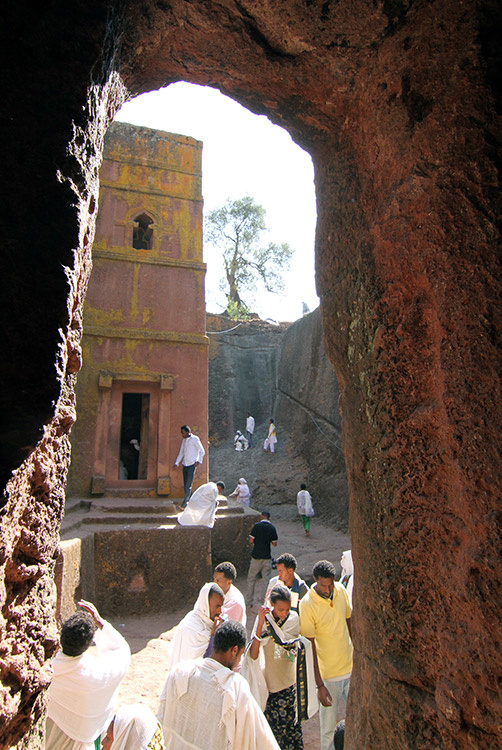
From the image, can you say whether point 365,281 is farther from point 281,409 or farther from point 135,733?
point 281,409

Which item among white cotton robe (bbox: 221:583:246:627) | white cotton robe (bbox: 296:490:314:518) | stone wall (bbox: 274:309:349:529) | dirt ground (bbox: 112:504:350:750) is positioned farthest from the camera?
stone wall (bbox: 274:309:349:529)

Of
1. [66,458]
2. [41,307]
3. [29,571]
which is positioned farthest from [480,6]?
[29,571]

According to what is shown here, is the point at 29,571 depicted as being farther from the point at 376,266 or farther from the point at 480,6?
the point at 480,6

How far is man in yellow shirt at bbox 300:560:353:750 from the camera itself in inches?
136

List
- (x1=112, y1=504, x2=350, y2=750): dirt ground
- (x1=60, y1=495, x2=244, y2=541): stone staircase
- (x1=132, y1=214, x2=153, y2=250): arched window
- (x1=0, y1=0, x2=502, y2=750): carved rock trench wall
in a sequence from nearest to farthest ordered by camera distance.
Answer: (x1=0, y1=0, x2=502, y2=750): carved rock trench wall → (x1=112, y1=504, x2=350, y2=750): dirt ground → (x1=60, y1=495, x2=244, y2=541): stone staircase → (x1=132, y1=214, x2=153, y2=250): arched window

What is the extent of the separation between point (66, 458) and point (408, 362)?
1162mm

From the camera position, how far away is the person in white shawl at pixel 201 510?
7695 mm

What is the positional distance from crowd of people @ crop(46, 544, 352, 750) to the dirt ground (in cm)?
94

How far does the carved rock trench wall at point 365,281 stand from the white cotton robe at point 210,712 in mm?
606

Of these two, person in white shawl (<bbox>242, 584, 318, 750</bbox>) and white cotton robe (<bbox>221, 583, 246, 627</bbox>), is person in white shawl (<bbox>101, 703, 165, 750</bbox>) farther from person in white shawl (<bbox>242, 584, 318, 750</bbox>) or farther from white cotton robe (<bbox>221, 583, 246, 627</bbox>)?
white cotton robe (<bbox>221, 583, 246, 627</bbox>)

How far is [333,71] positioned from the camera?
1919 mm

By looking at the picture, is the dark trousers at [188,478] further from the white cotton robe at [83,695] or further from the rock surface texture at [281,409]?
the white cotton robe at [83,695]

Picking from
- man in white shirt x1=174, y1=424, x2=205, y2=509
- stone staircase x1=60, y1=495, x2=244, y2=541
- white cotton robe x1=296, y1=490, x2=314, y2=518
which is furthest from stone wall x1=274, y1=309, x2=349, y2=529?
stone staircase x1=60, y1=495, x2=244, y2=541

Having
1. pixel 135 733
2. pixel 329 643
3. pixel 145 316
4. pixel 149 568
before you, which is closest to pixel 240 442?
pixel 145 316
